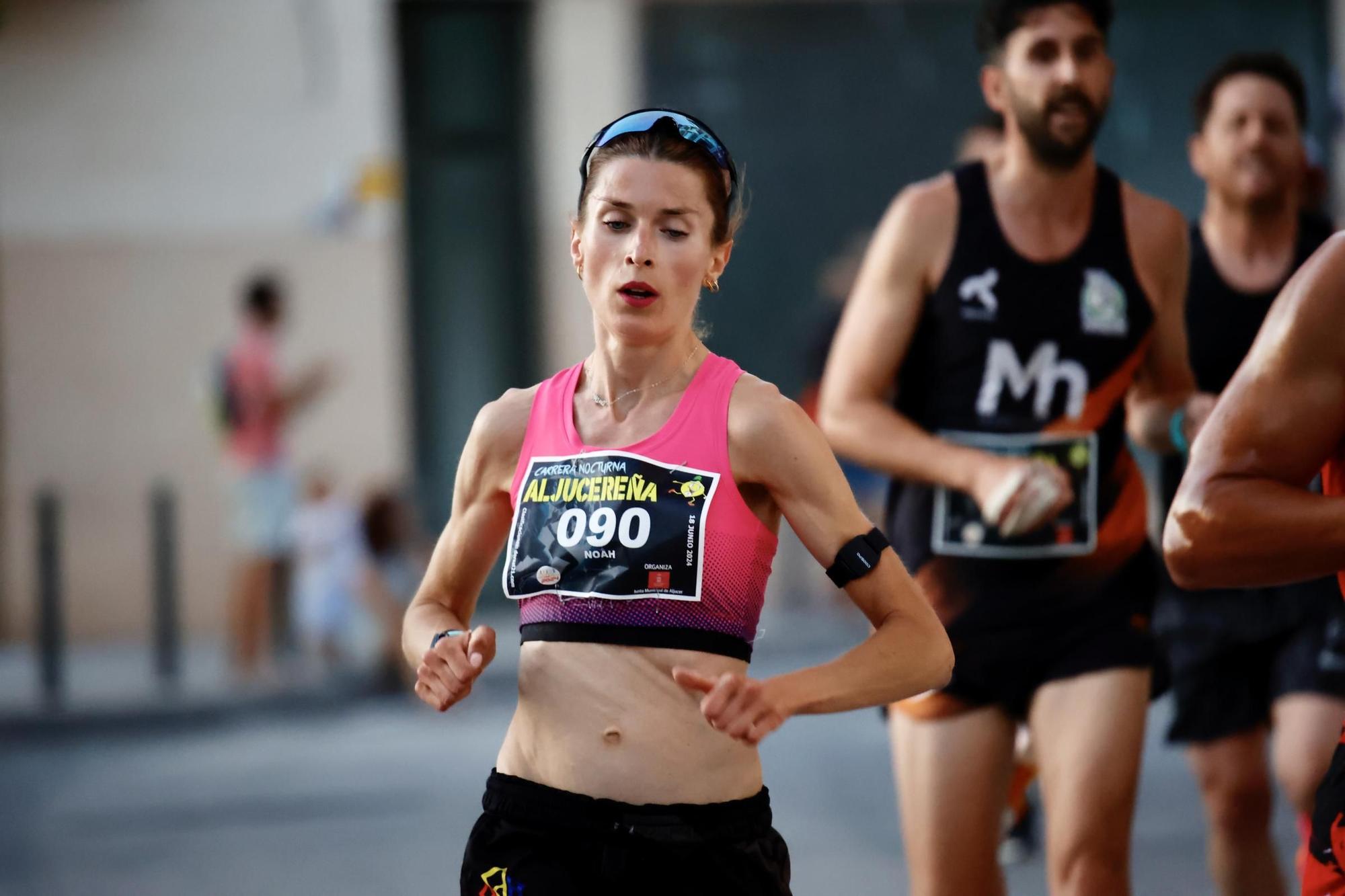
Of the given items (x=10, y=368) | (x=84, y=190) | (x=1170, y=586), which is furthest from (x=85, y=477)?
(x=1170, y=586)

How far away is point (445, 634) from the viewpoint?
303 cm

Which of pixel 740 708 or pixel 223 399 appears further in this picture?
pixel 223 399

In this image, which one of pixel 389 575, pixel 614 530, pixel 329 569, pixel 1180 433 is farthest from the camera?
pixel 389 575

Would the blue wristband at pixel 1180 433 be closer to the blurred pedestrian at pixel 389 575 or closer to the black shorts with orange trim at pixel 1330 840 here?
the black shorts with orange trim at pixel 1330 840

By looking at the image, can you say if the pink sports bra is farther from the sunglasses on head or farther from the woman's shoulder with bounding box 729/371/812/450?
the sunglasses on head

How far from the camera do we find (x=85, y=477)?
1496 cm

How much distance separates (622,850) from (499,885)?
0.64 feet

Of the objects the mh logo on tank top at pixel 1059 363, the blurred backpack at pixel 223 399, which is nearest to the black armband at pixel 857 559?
the mh logo on tank top at pixel 1059 363

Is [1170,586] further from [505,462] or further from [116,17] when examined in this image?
[116,17]

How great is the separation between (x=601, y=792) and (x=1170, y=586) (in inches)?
103

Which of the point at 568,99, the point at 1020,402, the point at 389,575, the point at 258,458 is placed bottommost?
the point at 389,575

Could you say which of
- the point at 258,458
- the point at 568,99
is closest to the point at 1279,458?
the point at 258,458

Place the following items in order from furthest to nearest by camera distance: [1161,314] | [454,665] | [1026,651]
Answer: [1161,314] < [1026,651] < [454,665]

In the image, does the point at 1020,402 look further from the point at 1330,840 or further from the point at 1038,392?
the point at 1330,840
